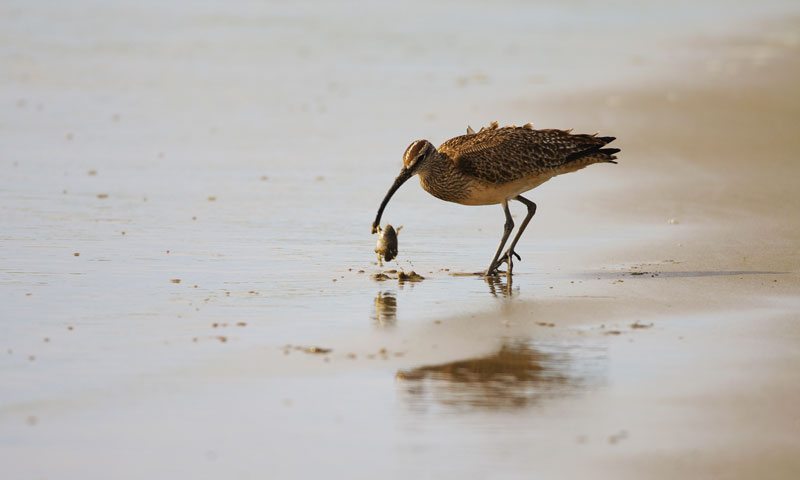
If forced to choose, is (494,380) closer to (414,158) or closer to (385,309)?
(385,309)

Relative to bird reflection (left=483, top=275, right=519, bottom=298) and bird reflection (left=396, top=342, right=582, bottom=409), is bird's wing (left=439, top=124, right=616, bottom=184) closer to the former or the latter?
bird reflection (left=483, top=275, right=519, bottom=298)

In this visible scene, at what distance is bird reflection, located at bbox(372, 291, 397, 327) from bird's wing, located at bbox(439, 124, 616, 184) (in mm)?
1705

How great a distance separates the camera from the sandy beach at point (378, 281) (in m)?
6.44

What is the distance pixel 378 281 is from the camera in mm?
10117

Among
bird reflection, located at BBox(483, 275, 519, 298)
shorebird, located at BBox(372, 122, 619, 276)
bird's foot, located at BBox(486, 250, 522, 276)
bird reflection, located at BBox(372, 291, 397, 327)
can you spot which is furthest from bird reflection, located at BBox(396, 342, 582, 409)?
shorebird, located at BBox(372, 122, 619, 276)

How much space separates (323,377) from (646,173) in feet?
26.9

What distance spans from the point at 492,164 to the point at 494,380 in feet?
12.5

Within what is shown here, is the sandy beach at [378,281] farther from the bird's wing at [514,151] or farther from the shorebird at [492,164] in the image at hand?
the bird's wing at [514,151]

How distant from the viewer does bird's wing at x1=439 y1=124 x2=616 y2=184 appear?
1097 centimetres

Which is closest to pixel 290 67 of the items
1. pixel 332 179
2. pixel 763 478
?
pixel 332 179

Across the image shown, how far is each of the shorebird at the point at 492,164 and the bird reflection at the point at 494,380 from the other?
286 cm

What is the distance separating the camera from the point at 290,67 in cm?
2336

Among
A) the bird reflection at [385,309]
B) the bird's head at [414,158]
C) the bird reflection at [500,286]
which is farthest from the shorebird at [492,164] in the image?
the bird reflection at [385,309]

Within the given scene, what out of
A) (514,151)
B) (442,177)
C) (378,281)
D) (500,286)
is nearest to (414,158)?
(442,177)
